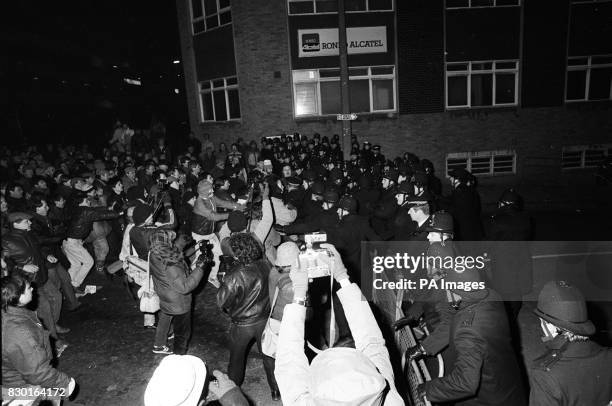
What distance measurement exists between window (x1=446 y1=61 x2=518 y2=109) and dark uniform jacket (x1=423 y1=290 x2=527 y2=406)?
15237 millimetres

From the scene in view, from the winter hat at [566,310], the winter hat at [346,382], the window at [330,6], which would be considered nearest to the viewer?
the winter hat at [346,382]

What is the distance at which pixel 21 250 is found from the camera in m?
4.86

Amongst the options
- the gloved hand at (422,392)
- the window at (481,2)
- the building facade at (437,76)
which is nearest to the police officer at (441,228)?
the gloved hand at (422,392)

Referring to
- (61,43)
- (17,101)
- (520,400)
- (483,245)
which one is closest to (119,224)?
(483,245)

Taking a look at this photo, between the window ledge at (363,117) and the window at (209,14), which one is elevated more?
the window at (209,14)

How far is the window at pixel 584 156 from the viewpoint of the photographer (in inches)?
664

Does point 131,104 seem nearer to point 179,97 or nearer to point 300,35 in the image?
point 179,97

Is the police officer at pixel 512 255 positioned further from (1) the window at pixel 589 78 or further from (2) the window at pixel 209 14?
(1) the window at pixel 589 78

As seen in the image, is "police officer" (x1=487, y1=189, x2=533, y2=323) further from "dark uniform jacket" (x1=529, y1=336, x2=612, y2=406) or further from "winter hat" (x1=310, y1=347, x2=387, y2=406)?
"winter hat" (x1=310, y1=347, x2=387, y2=406)

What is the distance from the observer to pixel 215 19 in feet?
54.4

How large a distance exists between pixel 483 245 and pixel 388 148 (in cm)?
1103

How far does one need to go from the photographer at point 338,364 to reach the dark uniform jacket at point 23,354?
7.69 ft

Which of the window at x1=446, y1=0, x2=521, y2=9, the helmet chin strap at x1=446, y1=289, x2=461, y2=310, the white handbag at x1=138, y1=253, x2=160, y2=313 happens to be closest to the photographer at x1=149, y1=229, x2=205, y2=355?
the white handbag at x1=138, y1=253, x2=160, y2=313

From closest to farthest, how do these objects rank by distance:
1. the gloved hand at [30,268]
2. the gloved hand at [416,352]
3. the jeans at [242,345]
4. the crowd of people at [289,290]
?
the crowd of people at [289,290], the gloved hand at [416,352], the jeans at [242,345], the gloved hand at [30,268]
